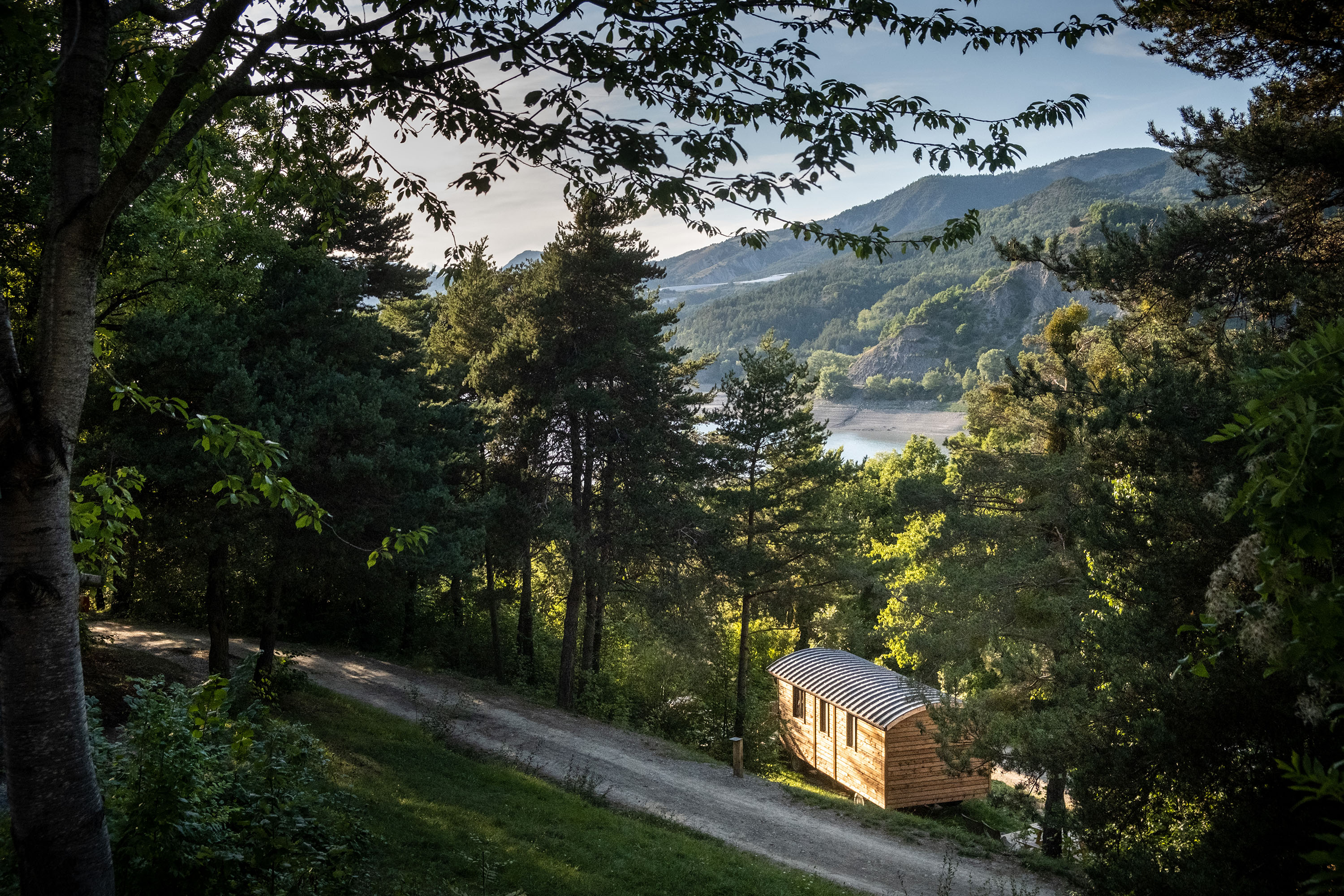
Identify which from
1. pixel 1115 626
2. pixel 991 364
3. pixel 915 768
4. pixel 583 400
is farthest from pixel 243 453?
pixel 991 364

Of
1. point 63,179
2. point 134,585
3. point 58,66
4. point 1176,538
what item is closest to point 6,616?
point 63,179

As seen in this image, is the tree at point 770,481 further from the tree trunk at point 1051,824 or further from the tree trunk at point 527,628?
the tree trunk at point 1051,824

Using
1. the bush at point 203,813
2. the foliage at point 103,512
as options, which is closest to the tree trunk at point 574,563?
the bush at point 203,813

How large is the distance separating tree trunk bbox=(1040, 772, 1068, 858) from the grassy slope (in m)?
3.83

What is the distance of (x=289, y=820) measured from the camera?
429 centimetres

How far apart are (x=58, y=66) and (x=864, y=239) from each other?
327cm

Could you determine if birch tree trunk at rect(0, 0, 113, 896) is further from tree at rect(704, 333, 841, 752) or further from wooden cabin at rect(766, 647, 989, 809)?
tree at rect(704, 333, 841, 752)

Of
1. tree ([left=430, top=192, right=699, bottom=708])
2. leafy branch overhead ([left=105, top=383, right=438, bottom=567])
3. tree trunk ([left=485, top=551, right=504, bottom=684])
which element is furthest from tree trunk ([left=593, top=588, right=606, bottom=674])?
leafy branch overhead ([left=105, top=383, right=438, bottom=567])

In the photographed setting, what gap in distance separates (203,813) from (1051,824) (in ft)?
35.3

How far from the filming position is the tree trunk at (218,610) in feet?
41.3

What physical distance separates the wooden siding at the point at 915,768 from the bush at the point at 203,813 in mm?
16801

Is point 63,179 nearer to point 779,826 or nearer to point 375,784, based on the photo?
point 375,784

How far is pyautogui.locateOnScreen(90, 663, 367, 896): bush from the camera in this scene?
3605 millimetres

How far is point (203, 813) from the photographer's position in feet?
12.6
